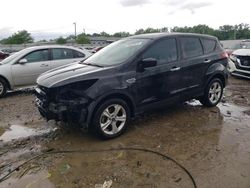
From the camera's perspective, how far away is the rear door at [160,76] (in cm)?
561

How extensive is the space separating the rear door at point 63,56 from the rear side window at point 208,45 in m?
4.56

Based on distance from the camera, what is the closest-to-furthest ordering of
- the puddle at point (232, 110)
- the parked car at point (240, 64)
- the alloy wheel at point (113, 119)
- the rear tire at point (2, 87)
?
1. the alloy wheel at point (113, 119)
2. the puddle at point (232, 110)
3. the rear tire at point (2, 87)
4. the parked car at point (240, 64)

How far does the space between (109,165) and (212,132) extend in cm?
225

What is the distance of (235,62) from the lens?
11.2 m

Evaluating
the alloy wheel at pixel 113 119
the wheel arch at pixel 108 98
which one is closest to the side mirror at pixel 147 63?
the wheel arch at pixel 108 98

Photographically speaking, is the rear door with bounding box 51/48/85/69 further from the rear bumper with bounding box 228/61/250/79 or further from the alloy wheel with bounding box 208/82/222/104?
the rear bumper with bounding box 228/61/250/79

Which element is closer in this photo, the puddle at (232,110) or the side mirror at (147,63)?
the side mirror at (147,63)

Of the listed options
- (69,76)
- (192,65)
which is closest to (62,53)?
(192,65)

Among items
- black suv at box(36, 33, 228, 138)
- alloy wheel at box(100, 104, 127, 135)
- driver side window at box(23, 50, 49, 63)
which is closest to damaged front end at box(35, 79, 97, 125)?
black suv at box(36, 33, 228, 138)

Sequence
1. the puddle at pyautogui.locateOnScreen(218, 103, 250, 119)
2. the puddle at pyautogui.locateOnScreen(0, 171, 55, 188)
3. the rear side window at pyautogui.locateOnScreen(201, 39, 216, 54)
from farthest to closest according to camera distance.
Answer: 1. the rear side window at pyautogui.locateOnScreen(201, 39, 216, 54)
2. the puddle at pyautogui.locateOnScreen(218, 103, 250, 119)
3. the puddle at pyautogui.locateOnScreen(0, 171, 55, 188)

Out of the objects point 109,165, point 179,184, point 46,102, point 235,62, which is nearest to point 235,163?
point 179,184

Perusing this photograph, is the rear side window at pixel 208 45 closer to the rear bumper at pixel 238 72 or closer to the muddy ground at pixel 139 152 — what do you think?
the muddy ground at pixel 139 152

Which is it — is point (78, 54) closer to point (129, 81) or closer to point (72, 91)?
point (129, 81)

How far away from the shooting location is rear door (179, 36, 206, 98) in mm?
6336
